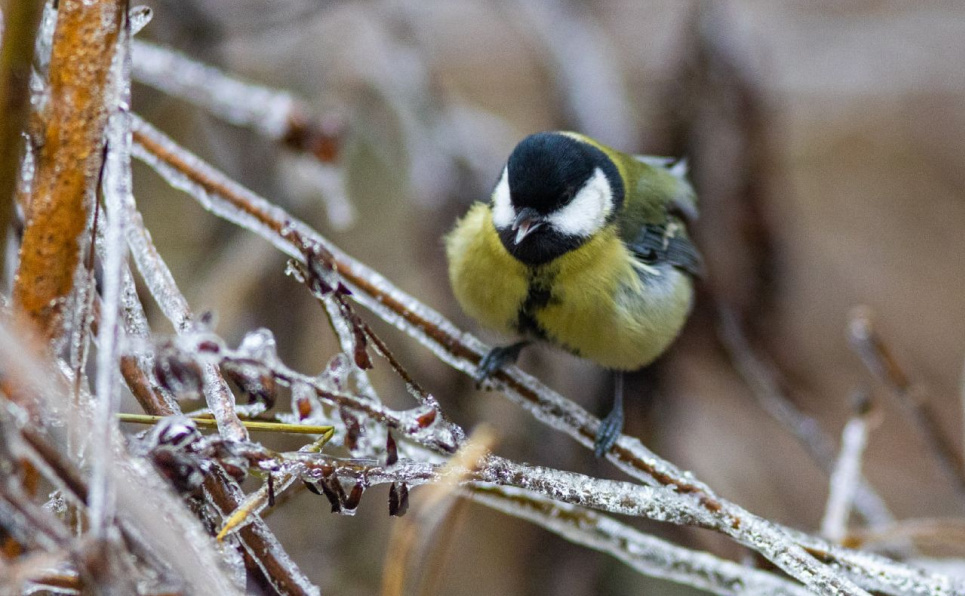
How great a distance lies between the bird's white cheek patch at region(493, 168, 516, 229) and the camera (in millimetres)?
1424

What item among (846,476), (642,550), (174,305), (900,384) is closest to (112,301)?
(174,305)

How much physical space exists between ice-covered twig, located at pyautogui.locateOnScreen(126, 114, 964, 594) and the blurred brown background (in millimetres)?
550

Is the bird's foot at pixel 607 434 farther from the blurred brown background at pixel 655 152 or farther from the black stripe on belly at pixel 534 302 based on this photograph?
the blurred brown background at pixel 655 152

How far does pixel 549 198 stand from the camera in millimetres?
1386

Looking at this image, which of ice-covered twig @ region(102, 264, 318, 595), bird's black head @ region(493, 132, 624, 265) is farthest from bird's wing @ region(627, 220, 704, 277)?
ice-covered twig @ region(102, 264, 318, 595)

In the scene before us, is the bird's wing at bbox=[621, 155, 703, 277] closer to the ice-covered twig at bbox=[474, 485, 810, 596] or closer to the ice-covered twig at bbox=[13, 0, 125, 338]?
the ice-covered twig at bbox=[474, 485, 810, 596]

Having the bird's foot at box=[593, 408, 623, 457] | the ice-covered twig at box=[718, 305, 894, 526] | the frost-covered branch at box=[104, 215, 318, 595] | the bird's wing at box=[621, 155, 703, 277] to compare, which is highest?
the bird's wing at box=[621, 155, 703, 277]

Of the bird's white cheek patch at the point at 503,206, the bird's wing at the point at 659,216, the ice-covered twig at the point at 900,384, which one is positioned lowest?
the ice-covered twig at the point at 900,384

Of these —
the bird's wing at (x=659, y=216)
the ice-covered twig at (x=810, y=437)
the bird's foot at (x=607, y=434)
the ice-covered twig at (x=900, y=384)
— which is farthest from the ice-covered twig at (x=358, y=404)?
the ice-covered twig at (x=810, y=437)

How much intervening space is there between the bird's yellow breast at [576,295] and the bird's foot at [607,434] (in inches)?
3.9

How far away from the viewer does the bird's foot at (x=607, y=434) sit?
109cm

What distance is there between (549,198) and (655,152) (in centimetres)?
98

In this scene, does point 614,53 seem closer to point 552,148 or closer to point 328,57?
point 328,57

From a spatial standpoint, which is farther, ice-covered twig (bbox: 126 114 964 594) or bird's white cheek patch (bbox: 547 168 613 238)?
bird's white cheek patch (bbox: 547 168 613 238)
